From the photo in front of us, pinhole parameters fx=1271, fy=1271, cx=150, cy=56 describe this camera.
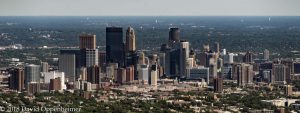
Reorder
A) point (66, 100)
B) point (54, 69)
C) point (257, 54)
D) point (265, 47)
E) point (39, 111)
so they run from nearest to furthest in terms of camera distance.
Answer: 1. point (39, 111)
2. point (66, 100)
3. point (54, 69)
4. point (257, 54)
5. point (265, 47)

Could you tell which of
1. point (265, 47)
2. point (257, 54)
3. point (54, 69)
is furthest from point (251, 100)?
point (265, 47)

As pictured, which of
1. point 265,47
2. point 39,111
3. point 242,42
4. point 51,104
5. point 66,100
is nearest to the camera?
point 39,111

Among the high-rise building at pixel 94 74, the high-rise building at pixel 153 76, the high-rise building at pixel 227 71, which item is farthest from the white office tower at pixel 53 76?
the high-rise building at pixel 227 71

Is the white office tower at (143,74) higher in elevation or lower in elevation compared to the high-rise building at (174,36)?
lower

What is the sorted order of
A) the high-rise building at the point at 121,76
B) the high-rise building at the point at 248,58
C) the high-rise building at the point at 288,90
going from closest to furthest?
the high-rise building at the point at 288,90 < the high-rise building at the point at 121,76 < the high-rise building at the point at 248,58

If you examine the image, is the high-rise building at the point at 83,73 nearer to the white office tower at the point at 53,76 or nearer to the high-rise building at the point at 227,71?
the white office tower at the point at 53,76

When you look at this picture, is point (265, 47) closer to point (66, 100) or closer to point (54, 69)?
point (54, 69)

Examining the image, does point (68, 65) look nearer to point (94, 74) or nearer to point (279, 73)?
point (94, 74)
